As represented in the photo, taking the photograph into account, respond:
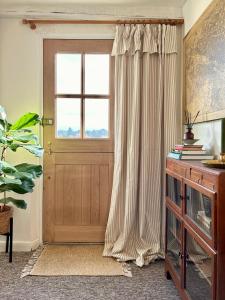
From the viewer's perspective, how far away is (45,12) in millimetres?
3023

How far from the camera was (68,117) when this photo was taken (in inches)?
125

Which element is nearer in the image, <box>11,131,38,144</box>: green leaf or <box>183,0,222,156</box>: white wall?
<box>183,0,222,156</box>: white wall

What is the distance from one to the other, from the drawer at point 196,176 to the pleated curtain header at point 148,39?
1558 mm

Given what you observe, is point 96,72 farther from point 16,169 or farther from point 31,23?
point 16,169

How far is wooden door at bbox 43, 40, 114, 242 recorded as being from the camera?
314cm

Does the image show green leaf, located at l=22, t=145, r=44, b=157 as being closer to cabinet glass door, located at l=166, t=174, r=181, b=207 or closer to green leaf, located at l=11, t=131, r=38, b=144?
green leaf, located at l=11, t=131, r=38, b=144

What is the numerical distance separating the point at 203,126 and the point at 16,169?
1579mm

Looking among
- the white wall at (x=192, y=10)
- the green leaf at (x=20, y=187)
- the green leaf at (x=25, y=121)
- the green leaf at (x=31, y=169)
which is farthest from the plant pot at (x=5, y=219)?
the white wall at (x=192, y=10)

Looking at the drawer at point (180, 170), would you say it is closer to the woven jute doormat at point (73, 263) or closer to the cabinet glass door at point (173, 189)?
the cabinet glass door at point (173, 189)

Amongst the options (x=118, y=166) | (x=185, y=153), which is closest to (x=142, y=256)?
A: (x=118, y=166)

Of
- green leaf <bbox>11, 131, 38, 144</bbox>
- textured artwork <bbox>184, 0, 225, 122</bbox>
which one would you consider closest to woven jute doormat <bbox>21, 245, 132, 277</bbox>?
green leaf <bbox>11, 131, 38, 144</bbox>

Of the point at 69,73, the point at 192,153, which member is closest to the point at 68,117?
the point at 69,73

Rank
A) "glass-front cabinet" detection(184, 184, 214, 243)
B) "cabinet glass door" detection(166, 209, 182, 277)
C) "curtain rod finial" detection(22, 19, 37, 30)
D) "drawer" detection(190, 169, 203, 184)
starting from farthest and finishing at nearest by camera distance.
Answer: "curtain rod finial" detection(22, 19, 37, 30)
"cabinet glass door" detection(166, 209, 182, 277)
"drawer" detection(190, 169, 203, 184)
"glass-front cabinet" detection(184, 184, 214, 243)

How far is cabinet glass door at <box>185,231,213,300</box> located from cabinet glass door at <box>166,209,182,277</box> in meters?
0.17
